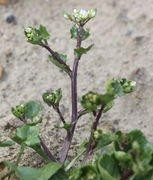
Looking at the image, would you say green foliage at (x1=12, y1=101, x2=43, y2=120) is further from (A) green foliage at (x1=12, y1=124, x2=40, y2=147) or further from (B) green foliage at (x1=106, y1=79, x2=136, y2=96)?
(B) green foliage at (x1=106, y1=79, x2=136, y2=96)

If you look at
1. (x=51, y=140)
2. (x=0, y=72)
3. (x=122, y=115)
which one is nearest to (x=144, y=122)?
(x=122, y=115)

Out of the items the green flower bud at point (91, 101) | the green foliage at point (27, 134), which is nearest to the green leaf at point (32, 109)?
the green foliage at point (27, 134)

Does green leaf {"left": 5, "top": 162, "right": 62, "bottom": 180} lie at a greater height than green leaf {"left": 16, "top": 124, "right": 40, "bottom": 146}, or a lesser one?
lesser

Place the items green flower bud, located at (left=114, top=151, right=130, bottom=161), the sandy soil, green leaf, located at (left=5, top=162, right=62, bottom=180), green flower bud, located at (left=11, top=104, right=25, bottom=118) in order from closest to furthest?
green flower bud, located at (left=114, top=151, right=130, bottom=161)
green leaf, located at (left=5, top=162, right=62, bottom=180)
green flower bud, located at (left=11, top=104, right=25, bottom=118)
the sandy soil

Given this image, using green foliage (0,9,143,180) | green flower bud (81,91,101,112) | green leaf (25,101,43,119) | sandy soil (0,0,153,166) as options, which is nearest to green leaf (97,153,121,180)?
green foliage (0,9,143,180)

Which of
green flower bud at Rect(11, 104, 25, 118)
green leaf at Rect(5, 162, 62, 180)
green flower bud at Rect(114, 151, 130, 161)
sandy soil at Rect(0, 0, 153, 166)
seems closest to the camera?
green flower bud at Rect(114, 151, 130, 161)

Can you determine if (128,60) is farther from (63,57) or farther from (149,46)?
(63,57)
